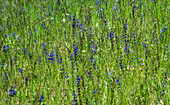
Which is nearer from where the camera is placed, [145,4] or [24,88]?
[24,88]

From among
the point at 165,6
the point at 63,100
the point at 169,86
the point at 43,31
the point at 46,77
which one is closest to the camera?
the point at 169,86

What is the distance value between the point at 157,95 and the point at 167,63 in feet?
1.19

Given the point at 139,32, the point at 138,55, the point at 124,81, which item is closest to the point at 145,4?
the point at 139,32

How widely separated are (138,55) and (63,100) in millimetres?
960

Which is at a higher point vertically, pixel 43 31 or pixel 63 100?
pixel 43 31

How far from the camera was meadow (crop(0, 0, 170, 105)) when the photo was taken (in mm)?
2453

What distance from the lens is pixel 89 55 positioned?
2.69m

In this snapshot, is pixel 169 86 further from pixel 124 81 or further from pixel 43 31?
pixel 43 31

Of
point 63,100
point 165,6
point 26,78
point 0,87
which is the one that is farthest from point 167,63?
point 0,87

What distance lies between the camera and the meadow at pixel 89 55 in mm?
2453

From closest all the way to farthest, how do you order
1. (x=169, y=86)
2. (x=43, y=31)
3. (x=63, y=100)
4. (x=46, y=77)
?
(x=169, y=86) < (x=63, y=100) < (x=46, y=77) < (x=43, y=31)

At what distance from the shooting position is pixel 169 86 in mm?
2354

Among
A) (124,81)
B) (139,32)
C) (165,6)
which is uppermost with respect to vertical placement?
(165,6)

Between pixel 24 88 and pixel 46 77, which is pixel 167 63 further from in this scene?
pixel 24 88
